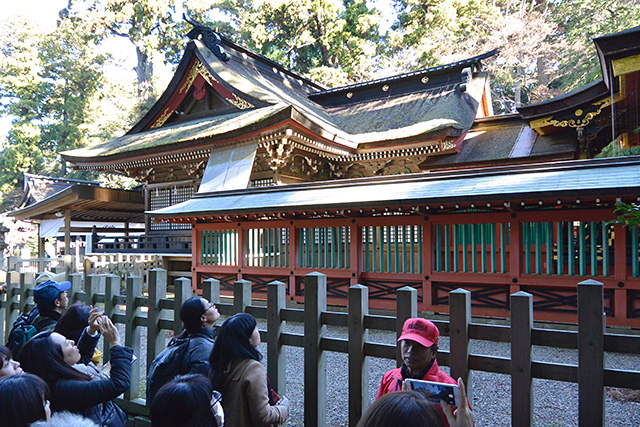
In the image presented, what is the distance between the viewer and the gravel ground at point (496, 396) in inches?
140

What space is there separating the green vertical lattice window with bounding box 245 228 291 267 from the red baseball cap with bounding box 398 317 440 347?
5.74 metres

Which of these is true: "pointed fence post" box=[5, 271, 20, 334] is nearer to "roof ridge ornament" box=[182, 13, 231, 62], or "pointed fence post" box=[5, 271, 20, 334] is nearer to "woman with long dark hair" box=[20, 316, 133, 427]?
"woman with long dark hair" box=[20, 316, 133, 427]

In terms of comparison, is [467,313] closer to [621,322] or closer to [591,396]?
[591,396]

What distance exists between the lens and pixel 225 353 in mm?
2125

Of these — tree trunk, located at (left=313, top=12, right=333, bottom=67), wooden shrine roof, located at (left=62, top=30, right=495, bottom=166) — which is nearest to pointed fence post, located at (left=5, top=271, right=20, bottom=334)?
wooden shrine roof, located at (left=62, top=30, right=495, bottom=166)

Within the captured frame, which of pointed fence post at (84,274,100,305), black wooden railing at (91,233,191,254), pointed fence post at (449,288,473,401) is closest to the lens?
pointed fence post at (449,288,473,401)

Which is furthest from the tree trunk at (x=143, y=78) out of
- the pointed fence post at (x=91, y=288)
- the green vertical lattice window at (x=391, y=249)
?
the pointed fence post at (x=91, y=288)

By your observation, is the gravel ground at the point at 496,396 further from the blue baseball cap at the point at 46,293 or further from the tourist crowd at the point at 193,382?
the blue baseball cap at the point at 46,293

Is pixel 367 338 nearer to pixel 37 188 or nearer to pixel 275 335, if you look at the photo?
pixel 275 335

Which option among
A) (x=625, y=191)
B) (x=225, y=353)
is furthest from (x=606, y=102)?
(x=225, y=353)

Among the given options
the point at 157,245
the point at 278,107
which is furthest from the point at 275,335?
the point at 157,245

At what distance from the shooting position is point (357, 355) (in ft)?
8.32

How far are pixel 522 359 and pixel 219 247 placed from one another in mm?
7147

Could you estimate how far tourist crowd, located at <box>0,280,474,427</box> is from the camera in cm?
149
